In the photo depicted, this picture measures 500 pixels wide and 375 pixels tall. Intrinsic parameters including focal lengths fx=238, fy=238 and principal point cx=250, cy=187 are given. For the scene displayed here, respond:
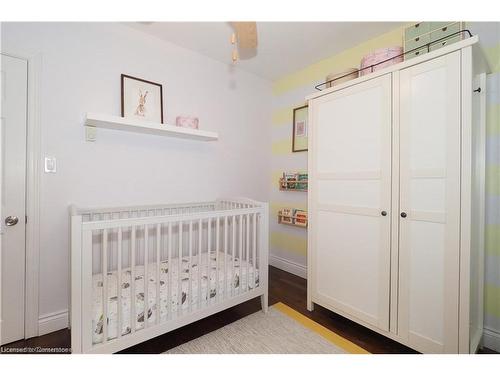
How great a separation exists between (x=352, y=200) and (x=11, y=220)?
89.7 inches

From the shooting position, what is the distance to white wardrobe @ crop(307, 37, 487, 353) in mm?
1220

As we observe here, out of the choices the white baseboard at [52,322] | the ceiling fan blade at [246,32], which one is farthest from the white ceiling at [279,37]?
the white baseboard at [52,322]

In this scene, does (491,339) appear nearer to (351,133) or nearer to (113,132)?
(351,133)

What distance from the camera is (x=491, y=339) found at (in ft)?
4.94

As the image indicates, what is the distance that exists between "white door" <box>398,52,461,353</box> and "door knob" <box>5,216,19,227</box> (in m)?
2.44

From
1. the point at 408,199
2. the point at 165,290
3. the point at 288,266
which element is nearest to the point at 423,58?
the point at 408,199

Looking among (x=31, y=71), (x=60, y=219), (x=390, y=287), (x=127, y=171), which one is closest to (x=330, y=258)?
(x=390, y=287)

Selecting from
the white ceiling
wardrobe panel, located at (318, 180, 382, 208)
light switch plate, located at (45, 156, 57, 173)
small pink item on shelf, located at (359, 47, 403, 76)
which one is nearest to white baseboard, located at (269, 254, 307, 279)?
wardrobe panel, located at (318, 180, 382, 208)

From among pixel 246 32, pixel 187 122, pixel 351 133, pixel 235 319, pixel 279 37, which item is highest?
pixel 279 37

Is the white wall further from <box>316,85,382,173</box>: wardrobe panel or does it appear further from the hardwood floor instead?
<box>316,85,382,173</box>: wardrobe panel

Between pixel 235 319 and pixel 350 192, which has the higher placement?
pixel 350 192

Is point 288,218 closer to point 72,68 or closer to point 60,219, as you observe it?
point 60,219

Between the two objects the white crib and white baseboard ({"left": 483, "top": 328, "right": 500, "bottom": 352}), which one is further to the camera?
white baseboard ({"left": 483, "top": 328, "right": 500, "bottom": 352})

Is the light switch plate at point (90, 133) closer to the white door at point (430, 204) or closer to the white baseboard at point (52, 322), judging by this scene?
the white baseboard at point (52, 322)
